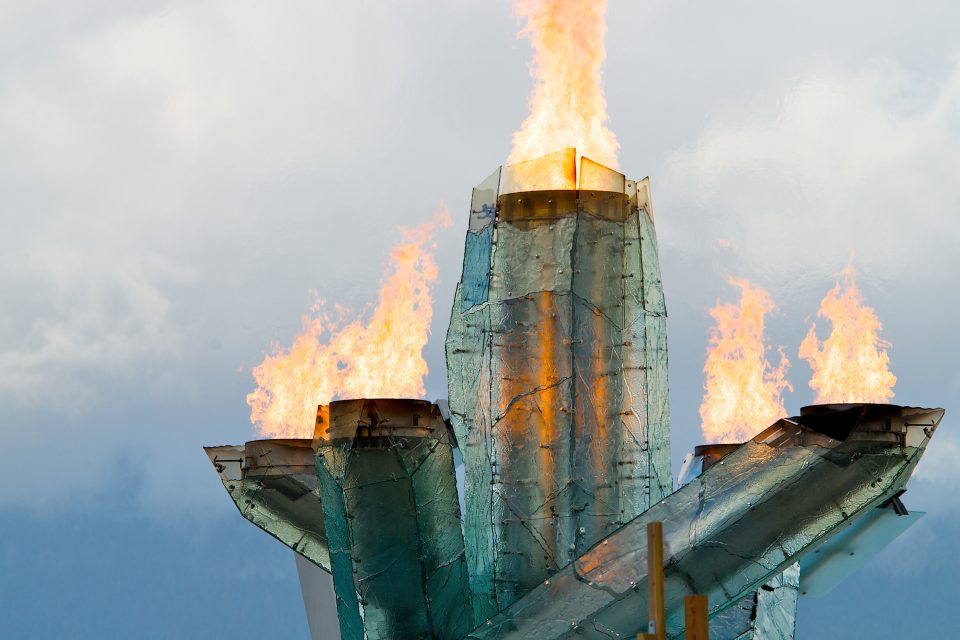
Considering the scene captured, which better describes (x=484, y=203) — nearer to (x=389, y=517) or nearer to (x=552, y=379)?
(x=552, y=379)

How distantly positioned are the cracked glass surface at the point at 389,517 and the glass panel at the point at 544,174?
3887 millimetres

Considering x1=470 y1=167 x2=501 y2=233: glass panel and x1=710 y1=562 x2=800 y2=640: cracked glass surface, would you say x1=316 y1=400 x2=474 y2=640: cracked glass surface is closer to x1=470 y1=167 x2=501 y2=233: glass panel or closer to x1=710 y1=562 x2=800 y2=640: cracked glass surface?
x1=470 y1=167 x2=501 y2=233: glass panel

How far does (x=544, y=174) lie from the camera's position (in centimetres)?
2175

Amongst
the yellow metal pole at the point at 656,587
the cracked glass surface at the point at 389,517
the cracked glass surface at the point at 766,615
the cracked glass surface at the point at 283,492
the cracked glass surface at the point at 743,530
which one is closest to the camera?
the yellow metal pole at the point at 656,587

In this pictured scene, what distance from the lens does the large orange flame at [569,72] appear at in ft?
74.6

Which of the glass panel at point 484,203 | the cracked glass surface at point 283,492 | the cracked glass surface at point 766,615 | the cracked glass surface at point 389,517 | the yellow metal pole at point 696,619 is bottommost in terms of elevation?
the yellow metal pole at point 696,619

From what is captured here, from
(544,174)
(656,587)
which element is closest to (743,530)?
(656,587)

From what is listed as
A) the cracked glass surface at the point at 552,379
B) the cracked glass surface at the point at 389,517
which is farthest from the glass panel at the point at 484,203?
the cracked glass surface at the point at 389,517

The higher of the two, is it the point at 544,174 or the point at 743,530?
the point at 544,174

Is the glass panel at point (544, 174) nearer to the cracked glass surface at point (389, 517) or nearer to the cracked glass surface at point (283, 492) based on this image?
the cracked glass surface at point (389, 517)

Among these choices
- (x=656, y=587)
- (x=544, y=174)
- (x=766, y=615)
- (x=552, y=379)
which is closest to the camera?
(x=656, y=587)

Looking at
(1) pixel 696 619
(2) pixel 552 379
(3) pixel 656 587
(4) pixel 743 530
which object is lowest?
(1) pixel 696 619

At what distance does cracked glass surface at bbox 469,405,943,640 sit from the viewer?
19.0 meters

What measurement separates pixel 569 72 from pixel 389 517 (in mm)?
7591
